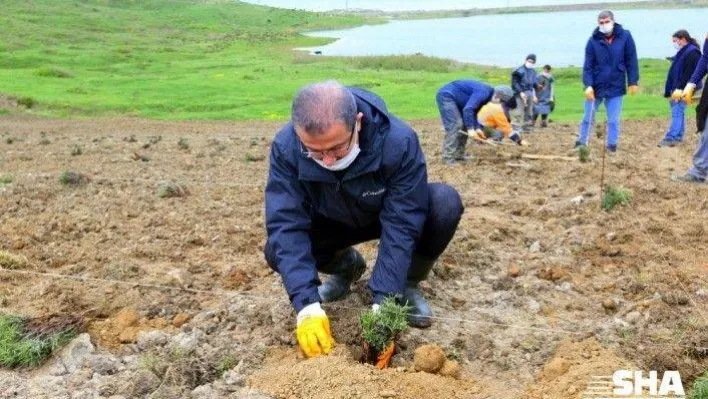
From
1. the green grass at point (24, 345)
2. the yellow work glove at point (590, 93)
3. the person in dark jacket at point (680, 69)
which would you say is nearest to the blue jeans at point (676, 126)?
the person in dark jacket at point (680, 69)

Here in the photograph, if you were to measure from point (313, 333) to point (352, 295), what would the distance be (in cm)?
101

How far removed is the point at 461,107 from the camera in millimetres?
9789

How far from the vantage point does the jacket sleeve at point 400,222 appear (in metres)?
3.52

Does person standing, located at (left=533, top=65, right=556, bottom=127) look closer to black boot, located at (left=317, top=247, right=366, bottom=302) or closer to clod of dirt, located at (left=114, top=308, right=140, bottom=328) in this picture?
black boot, located at (left=317, top=247, right=366, bottom=302)

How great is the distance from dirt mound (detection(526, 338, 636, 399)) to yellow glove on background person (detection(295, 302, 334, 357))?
3.06 feet

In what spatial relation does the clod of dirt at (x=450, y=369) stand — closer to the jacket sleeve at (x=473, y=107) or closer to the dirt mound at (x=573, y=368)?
the dirt mound at (x=573, y=368)

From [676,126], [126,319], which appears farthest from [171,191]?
[676,126]

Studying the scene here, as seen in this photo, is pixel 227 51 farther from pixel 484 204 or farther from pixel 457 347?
pixel 457 347

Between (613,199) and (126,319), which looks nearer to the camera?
(126,319)

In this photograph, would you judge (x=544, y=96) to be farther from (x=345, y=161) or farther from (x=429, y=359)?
(x=429, y=359)

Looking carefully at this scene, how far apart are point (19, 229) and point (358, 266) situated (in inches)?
125

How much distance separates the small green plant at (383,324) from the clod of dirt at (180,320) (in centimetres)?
120

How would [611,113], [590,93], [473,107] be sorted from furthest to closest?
[611,113] → [590,93] → [473,107]

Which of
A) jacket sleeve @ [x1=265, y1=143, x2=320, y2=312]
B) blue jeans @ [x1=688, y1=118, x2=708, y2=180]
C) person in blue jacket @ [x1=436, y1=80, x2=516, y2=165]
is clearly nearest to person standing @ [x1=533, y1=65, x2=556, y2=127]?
person in blue jacket @ [x1=436, y1=80, x2=516, y2=165]
